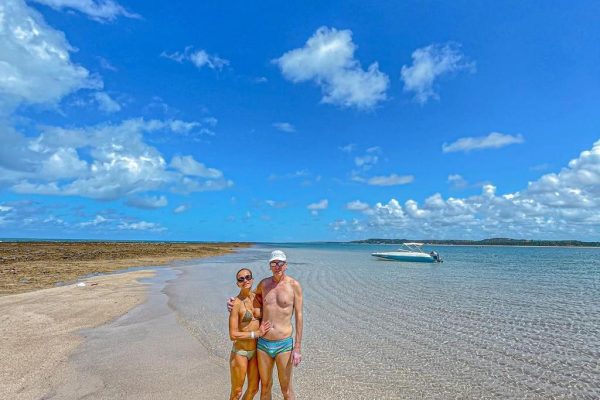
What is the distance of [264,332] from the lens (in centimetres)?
564

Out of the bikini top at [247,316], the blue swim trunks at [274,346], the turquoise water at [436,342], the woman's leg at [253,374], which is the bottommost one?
the turquoise water at [436,342]

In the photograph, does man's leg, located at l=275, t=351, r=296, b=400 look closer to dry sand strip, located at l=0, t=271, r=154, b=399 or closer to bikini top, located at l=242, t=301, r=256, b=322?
bikini top, located at l=242, t=301, r=256, b=322

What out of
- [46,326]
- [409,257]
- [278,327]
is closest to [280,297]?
[278,327]

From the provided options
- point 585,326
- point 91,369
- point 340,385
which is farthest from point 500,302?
point 91,369

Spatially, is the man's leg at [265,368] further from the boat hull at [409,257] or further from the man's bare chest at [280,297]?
the boat hull at [409,257]

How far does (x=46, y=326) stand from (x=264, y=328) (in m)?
10.4

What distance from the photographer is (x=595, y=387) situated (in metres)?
8.13

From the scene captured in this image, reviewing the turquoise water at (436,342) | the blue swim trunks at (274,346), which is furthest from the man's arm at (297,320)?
the turquoise water at (436,342)

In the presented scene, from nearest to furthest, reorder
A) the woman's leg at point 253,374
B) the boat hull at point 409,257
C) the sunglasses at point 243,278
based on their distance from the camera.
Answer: the sunglasses at point 243,278 → the woman's leg at point 253,374 → the boat hull at point 409,257

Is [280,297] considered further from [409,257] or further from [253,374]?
[409,257]

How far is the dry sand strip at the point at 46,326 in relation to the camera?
25.5 ft

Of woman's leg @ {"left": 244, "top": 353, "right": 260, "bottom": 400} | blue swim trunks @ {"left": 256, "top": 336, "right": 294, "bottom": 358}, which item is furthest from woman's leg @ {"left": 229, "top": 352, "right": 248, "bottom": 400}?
blue swim trunks @ {"left": 256, "top": 336, "right": 294, "bottom": 358}

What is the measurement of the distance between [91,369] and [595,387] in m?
11.7

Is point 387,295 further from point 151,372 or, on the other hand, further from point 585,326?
point 151,372
